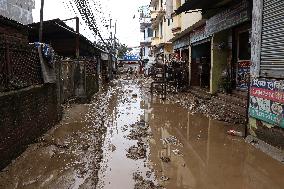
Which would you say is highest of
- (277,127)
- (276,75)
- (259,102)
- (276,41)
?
(276,41)

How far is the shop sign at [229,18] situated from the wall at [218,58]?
1.82 ft

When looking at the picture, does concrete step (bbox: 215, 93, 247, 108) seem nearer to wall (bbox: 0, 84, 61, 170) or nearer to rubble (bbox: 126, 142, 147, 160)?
rubble (bbox: 126, 142, 147, 160)

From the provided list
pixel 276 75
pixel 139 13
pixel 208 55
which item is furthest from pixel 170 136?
pixel 139 13

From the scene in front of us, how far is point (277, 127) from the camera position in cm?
693

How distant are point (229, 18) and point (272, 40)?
199 inches

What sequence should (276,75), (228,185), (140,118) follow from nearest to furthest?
(228,185) → (276,75) → (140,118)

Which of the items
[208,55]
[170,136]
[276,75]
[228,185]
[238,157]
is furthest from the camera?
[208,55]

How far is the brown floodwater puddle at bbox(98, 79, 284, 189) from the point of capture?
525cm

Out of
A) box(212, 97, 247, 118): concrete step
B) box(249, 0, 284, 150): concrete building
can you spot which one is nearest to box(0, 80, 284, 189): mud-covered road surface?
box(249, 0, 284, 150): concrete building

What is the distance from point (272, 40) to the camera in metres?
7.48

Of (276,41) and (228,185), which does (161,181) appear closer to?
(228,185)

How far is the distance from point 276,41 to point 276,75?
805mm

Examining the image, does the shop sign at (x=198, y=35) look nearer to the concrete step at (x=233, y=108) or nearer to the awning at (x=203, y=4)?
the awning at (x=203, y=4)

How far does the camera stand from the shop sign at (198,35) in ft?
57.5
